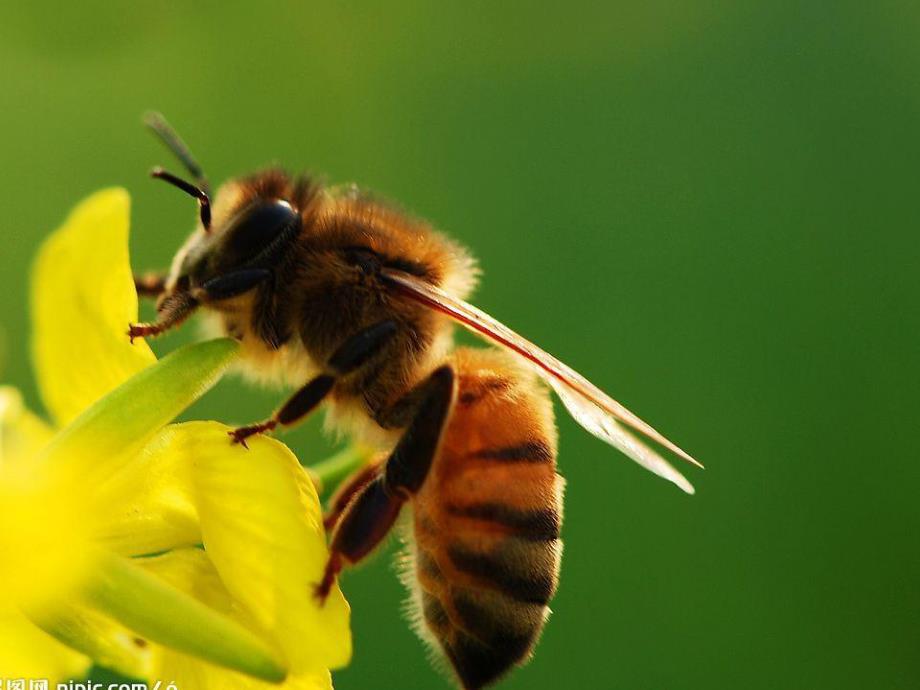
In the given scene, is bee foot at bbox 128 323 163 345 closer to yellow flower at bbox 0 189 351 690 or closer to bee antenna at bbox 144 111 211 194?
yellow flower at bbox 0 189 351 690

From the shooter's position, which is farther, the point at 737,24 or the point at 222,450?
the point at 737,24

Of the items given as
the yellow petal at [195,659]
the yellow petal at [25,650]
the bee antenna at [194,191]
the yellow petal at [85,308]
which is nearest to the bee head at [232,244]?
the bee antenna at [194,191]

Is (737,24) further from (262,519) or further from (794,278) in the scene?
(262,519)

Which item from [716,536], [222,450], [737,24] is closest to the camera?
[222,450]

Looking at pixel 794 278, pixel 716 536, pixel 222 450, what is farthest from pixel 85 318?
pixel 794 278

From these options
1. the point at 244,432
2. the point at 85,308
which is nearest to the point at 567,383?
the point at 244,432

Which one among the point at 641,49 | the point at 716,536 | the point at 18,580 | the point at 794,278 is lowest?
the point at 716,536
